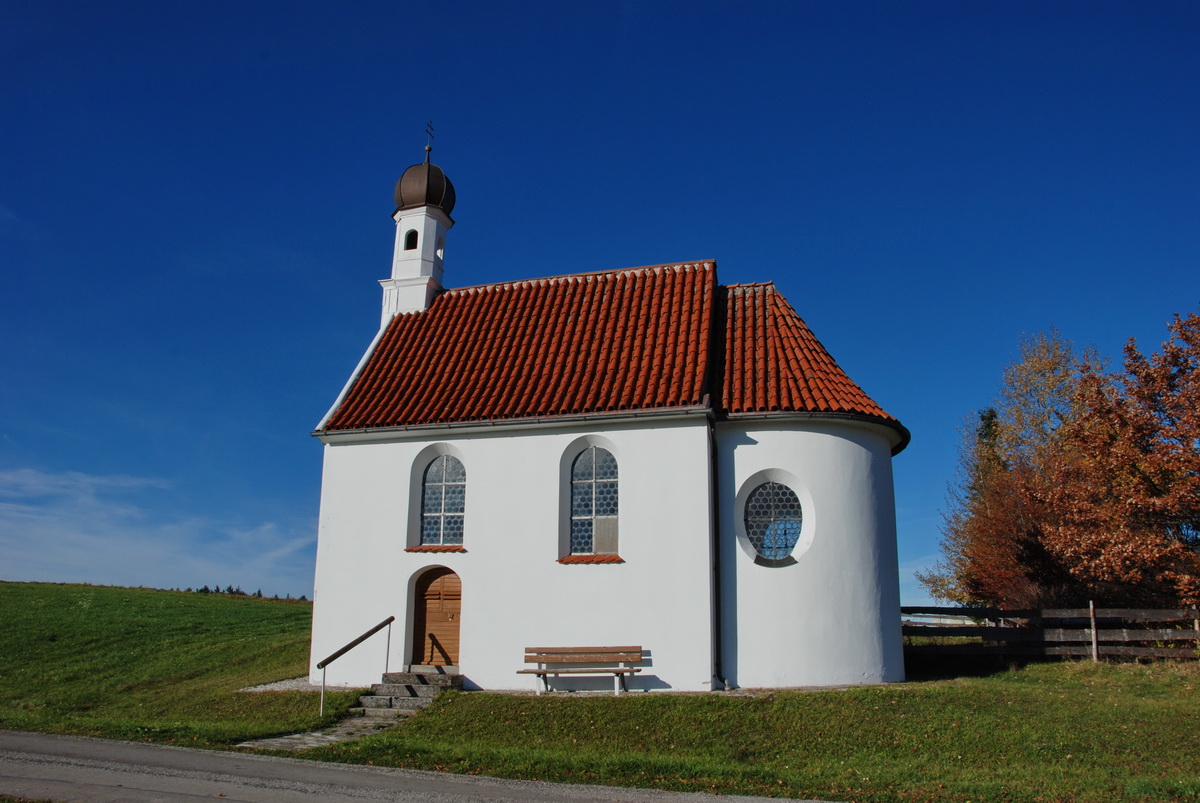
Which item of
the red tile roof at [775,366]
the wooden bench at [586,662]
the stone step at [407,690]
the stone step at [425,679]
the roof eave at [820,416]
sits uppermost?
the red tile roof at [775,366]

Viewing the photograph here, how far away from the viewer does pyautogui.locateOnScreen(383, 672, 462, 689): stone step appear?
15836 mm

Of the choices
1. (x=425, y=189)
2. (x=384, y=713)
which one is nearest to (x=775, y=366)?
(x=384, y=713)

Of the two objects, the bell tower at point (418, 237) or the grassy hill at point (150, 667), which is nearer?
the grassy hill at point (150, 667)

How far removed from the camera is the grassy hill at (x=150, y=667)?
14133mm

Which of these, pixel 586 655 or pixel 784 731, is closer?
pixel 784 731

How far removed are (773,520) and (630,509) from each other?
265 centimetres

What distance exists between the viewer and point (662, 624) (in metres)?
15.3

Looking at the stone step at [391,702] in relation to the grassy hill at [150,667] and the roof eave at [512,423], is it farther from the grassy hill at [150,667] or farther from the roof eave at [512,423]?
the roof eave at [512,423]

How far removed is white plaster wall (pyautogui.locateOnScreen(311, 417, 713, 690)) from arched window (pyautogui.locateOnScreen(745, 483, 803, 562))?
1.06 m

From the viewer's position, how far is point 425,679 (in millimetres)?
16016

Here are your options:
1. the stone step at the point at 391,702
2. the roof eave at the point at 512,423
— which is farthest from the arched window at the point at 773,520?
the stone step at the point at 391,702

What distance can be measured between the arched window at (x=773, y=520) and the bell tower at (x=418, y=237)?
1020 cm

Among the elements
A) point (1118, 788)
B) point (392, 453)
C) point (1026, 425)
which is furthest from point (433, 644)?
point (1026, 425)

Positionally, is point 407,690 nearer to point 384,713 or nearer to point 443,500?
point 384,713
